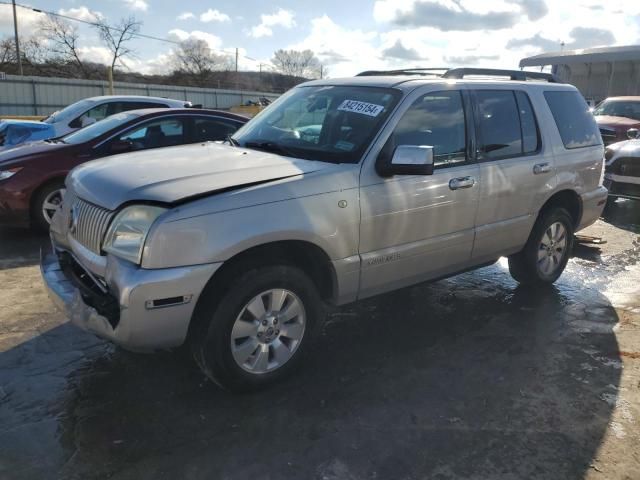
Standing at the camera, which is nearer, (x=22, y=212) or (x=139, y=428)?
(x=139, y=428)

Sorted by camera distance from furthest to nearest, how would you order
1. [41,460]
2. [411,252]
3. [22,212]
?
[22,212] → [411,252] → [41,460]

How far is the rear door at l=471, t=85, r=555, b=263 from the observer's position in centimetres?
432

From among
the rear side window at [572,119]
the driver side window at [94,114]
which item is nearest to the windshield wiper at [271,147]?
the rear side window at [572,119]

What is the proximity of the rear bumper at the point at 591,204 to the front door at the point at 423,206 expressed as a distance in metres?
1.81

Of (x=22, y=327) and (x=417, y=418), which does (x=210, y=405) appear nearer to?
(x=417, y=418)

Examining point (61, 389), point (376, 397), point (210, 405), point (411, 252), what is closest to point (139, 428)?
point (210, 405)

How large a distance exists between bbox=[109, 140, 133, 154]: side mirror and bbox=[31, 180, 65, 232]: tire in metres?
0.71

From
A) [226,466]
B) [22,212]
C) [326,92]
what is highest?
[326,92]

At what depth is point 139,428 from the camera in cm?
292

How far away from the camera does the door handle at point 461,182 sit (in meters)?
3.99

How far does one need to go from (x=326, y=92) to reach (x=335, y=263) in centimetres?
153

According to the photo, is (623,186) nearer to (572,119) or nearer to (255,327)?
(572,119)

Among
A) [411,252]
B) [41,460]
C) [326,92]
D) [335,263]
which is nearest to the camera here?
[41,460]

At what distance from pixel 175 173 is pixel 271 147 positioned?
90 cm
